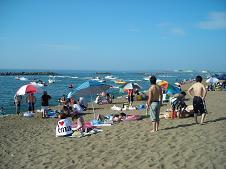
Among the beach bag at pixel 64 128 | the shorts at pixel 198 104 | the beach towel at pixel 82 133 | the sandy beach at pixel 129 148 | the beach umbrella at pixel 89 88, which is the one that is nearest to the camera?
the sandy beach at pixel 129 148

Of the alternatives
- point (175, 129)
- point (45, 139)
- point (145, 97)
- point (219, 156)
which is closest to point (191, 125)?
point (175, 129)

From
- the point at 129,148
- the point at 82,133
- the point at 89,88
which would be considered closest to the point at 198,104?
the point at 129,148

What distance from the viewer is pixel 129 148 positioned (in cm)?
810

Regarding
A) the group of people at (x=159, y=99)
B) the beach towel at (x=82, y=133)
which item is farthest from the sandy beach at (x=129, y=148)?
the group of people at (x=159, y=99)

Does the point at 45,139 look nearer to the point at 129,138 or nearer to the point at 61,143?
the point at 61,143

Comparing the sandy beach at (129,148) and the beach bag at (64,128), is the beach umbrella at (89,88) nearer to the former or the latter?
the sandy beach at (129,148)

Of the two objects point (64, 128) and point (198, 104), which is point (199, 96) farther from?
point (64, 128)

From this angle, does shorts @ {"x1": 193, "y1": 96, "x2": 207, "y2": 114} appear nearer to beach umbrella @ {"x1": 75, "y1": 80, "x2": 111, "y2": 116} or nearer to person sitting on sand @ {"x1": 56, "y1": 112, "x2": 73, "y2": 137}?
person sitting on sand @ {"x1": 56, "y1": 112, "x2": 73, "y2": 137}

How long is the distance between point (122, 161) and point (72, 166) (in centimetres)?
121

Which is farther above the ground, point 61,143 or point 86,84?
point 86,84

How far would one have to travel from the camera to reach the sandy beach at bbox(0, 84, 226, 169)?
682cm

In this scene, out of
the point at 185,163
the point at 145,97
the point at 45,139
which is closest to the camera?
the point at 185,163

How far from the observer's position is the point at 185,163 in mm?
6461

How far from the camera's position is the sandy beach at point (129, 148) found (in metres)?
6.82
